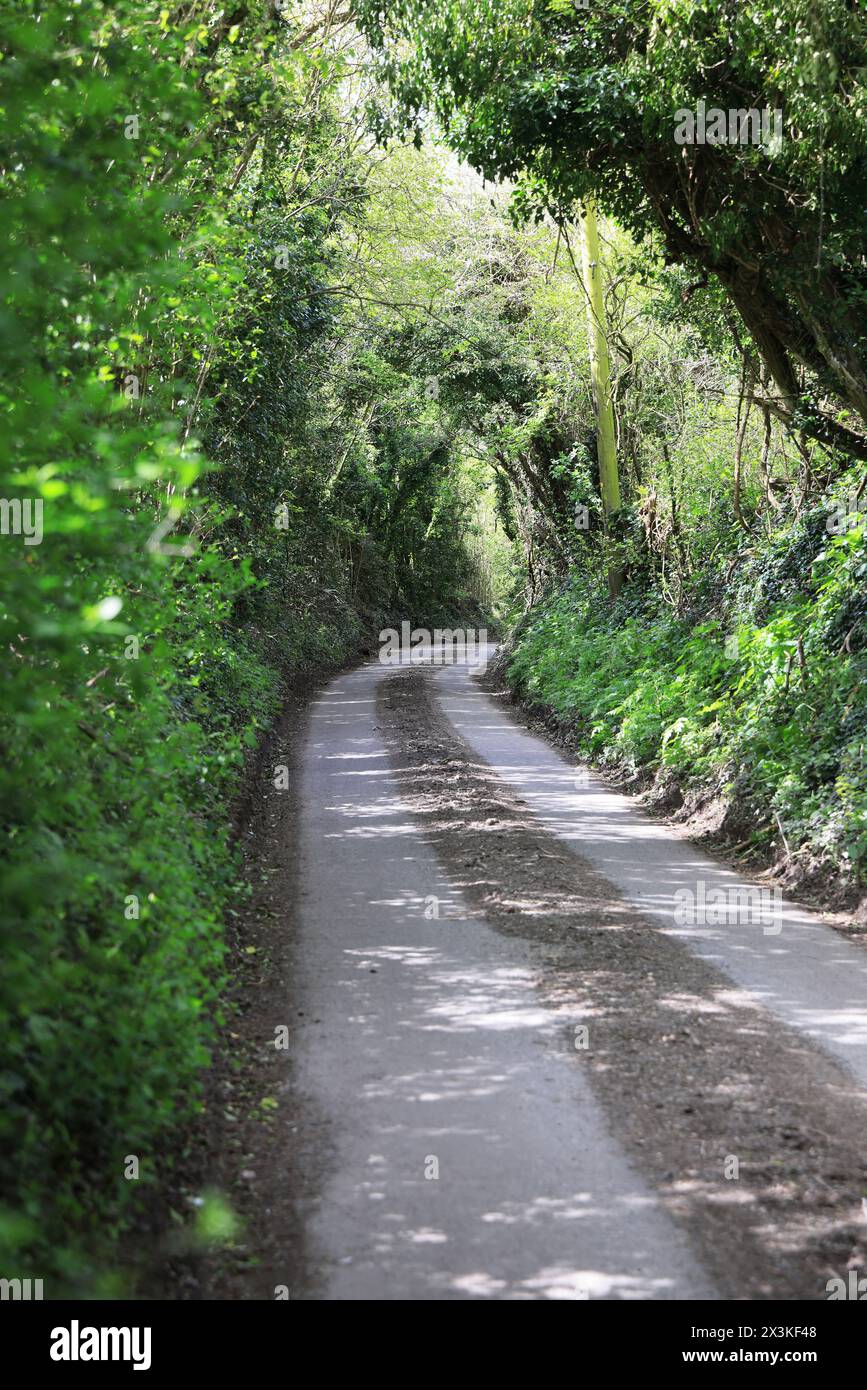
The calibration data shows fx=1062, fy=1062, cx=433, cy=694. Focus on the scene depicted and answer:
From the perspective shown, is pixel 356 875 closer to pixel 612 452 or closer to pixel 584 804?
pixel 584 804

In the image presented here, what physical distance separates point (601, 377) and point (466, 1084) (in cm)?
1767

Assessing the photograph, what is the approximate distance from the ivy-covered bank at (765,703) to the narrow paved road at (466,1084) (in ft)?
2.81

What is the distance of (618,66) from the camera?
9570 millimetres

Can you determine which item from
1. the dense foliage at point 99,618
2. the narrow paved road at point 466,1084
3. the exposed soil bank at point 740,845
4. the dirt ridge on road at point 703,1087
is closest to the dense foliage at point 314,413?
the dense foliage at point 99,618

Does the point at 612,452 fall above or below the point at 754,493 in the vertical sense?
above

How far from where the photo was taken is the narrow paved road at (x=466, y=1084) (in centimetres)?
391

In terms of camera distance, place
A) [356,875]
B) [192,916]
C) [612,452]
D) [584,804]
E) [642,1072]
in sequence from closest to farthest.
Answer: [192,916] < [642,1072] < [356,875] < [584,804] < [612,452]

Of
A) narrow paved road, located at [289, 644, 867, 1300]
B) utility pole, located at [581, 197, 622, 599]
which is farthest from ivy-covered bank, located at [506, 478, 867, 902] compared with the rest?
utility pole, located at [581, 197, 622, 599]

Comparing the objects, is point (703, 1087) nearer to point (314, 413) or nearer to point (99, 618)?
A: point (99, 618)

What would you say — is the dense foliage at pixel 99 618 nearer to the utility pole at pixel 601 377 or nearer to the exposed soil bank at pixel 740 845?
the exposed soil bank at pixel 740 845

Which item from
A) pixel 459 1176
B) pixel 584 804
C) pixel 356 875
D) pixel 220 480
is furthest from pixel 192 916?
pixel 220 480

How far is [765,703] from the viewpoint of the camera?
424 inches

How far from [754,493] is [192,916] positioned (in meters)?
12.6

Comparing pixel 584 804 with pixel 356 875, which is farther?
pixel 584 804
